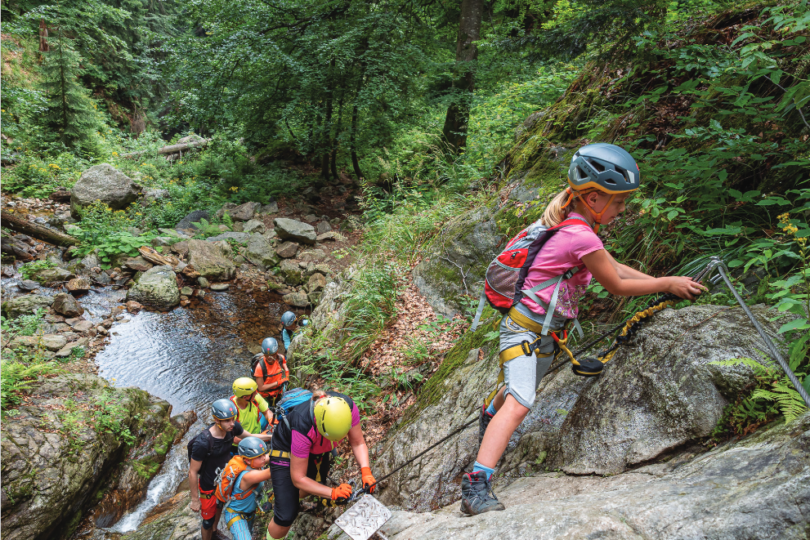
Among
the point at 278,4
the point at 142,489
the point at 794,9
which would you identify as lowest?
the point at 142,489

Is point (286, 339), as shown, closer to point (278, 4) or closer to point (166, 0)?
point (278, 4)

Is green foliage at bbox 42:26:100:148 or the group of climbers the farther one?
green foliage at bbox 42:26:100:148

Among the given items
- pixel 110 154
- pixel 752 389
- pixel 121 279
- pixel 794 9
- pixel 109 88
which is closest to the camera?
pixel 752 389

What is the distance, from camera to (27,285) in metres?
10.6

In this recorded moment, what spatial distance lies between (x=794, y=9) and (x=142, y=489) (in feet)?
31.8

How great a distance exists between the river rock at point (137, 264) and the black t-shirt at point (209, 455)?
9719 mm

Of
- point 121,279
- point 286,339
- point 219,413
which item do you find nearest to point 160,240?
point 121,279

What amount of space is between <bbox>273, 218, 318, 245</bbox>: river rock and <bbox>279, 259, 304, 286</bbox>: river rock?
1.39 meters

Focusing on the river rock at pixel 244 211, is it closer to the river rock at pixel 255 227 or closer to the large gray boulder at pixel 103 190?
the river rock at pixel 255 227

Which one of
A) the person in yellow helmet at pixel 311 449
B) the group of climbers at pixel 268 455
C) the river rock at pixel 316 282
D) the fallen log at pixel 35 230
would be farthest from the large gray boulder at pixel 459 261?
the fallen log at pixel 35 230

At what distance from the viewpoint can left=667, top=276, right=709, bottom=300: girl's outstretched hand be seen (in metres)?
2.18

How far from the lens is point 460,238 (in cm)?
617

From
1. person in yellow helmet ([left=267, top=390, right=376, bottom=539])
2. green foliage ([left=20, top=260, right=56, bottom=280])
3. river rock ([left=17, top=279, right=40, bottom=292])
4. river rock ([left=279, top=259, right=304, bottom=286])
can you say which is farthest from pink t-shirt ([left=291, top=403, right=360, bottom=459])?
green foliage ([left=20, top=260, right=56, bottom=280])

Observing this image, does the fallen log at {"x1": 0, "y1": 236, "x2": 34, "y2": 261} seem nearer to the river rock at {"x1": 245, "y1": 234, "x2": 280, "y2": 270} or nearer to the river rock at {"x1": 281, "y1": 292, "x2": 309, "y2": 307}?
the river rock at {"x1": 245, "y1": 234, "x2": 280, "y2": 270}
